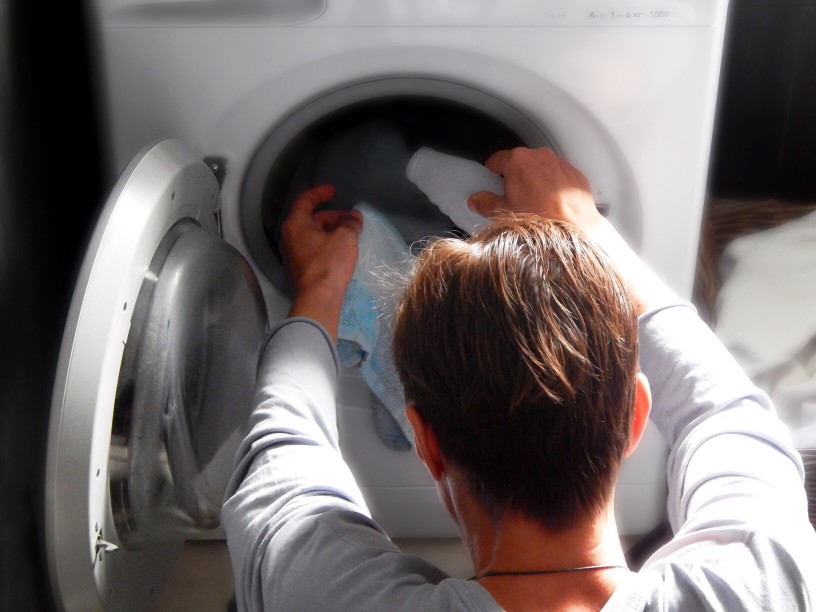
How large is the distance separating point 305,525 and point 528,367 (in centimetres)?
21

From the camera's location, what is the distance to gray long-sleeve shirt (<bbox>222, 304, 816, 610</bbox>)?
1.89ft

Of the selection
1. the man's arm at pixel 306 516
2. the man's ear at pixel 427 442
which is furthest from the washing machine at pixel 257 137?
the man's ear at pixel 427 442

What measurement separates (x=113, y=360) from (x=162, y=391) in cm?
10

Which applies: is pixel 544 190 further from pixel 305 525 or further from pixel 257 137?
pixel 305 525

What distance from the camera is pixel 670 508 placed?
771 millimetres

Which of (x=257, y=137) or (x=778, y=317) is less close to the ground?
(x=257, y=137)

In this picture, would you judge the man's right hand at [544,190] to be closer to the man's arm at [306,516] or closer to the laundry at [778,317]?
the man's arm at [306,516]

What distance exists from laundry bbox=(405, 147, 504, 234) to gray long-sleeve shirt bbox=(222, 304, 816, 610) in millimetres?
294

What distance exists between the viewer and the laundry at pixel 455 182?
1.02 meters

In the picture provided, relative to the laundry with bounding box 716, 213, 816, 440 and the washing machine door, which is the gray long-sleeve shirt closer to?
the washing machine door

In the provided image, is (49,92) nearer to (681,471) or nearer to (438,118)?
(438,118)

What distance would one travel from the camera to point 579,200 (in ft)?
3.06

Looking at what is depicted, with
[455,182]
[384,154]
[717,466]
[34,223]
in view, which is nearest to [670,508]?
[717,466]

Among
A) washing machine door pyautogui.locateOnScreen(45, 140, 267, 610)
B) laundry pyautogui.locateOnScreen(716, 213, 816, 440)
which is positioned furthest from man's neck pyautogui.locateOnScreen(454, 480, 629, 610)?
laundry pyautogui.locateOnScreen(716, 213, 816, 440)
